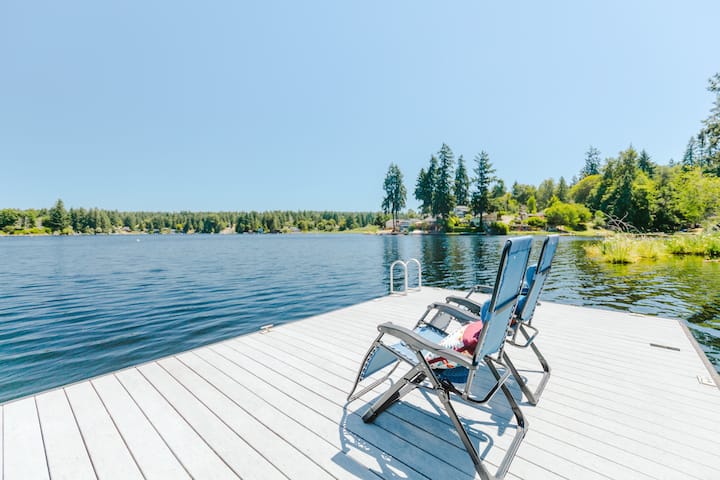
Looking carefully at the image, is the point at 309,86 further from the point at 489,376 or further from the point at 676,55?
the point at 489,376

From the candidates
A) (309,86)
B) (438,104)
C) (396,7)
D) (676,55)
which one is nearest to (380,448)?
(396,7)

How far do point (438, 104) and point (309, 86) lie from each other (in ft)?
36.5

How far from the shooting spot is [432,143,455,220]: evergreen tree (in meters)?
55.9

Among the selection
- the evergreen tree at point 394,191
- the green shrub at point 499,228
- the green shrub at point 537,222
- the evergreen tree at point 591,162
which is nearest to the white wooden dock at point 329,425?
the green shrub at point 499,228

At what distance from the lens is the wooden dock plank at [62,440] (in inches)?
67.4

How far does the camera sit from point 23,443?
6.41ft

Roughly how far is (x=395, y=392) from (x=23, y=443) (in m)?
2.45

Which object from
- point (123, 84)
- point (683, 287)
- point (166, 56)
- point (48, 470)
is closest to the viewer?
point (48, 470)

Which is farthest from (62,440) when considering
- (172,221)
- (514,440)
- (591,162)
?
(172,221)

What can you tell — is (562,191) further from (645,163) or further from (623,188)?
(623,188)

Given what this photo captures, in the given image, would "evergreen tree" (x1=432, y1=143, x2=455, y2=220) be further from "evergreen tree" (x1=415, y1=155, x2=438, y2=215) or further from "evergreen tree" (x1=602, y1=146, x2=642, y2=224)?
"evergreen tree" (x1=602, y1=146, x2=642, y2=224)

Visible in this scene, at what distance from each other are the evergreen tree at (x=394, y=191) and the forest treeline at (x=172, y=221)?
18.4 meters

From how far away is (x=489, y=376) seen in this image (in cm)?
288

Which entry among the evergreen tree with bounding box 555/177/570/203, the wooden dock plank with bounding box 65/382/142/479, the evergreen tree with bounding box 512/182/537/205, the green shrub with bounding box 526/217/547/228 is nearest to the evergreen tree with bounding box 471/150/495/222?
the green shrub with bounding box 526/217/547/228
